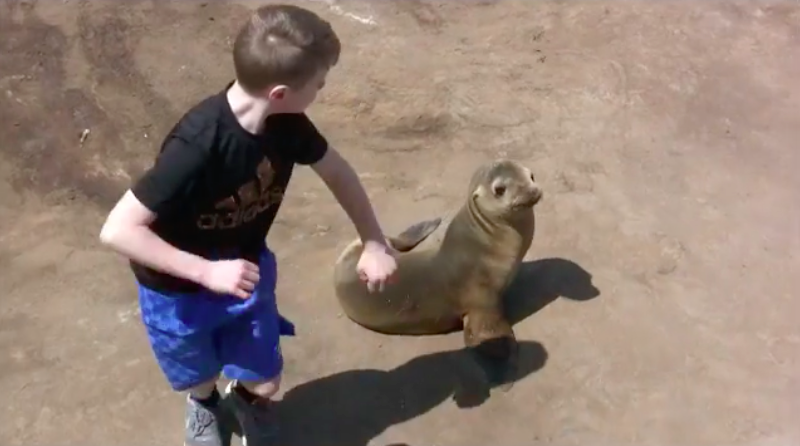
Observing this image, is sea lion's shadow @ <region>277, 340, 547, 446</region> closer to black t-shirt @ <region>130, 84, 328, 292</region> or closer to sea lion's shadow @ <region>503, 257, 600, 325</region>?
sea lion's shadow @ <region>503, 257, 600, 325</region>

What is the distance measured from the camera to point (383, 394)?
3.23 metres

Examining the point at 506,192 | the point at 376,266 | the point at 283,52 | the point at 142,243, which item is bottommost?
the point at 506,192

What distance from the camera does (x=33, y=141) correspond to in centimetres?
433

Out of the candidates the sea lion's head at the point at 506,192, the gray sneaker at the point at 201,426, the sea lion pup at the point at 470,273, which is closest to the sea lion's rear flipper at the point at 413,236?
the sea lion pup at the point at 470,273

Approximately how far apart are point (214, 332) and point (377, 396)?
710mm

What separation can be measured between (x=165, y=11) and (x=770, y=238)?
3099 millimetres

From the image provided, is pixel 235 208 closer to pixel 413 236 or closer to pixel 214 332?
pixel 214 332

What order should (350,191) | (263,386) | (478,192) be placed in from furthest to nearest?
(478,192), (263,386), (350,191)

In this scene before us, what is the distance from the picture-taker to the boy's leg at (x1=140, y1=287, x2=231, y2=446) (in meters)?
2.60

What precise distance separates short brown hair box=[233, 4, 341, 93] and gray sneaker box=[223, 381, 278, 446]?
3.77 feet

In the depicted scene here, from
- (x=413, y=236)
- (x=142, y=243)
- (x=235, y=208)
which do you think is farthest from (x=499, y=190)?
(x=142, y=243)

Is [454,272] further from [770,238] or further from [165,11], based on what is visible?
[165,11]

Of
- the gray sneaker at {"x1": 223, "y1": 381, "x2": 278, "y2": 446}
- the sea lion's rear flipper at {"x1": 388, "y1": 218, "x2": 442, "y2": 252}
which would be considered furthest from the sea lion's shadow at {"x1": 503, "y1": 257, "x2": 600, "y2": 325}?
the gray sneaker at {"x1": 223, "y1": 381, "x2": 278, "y2": 446}

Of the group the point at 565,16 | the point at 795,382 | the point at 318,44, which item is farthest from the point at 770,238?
the point at 318,44
